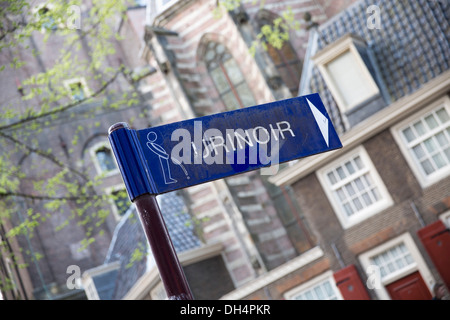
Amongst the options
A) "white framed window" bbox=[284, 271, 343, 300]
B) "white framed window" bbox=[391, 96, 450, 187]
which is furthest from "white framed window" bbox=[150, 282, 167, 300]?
"white framed window" bbox=[391, 96, 450, 187]

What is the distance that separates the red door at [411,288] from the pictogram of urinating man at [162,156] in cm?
1210

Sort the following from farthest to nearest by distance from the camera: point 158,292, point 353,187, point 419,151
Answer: point 158,292 → point 353,187 → point 419,151

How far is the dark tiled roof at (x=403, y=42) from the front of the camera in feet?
45.7

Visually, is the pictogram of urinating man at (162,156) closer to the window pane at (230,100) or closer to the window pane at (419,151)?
the window pane at (419,151)

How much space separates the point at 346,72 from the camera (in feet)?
49.6

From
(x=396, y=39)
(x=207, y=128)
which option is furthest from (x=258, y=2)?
(x=207, y=128)

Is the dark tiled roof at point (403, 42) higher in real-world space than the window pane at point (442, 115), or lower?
higher

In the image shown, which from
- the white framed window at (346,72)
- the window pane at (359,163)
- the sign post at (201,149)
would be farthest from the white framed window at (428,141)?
the sign post at (201,149)

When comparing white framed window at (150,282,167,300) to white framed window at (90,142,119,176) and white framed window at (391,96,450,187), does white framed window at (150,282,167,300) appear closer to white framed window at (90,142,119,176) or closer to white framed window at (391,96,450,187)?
white framed window at (391,96,450,187)

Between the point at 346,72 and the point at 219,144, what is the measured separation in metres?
12.9

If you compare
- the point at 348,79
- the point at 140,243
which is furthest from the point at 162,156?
the point at 140,243

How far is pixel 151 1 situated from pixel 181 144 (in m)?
20.5

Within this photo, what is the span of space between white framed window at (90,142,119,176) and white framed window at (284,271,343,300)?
14.5 m

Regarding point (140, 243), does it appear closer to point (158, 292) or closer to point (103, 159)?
point (158, 292)
